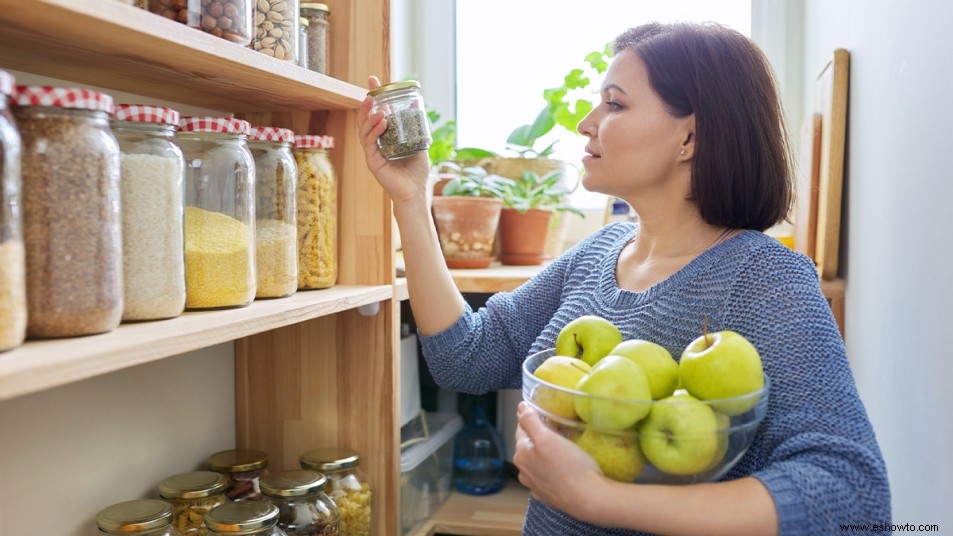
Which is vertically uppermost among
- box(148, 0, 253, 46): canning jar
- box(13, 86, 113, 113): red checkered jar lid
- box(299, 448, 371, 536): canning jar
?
box(148, 0, 253, 46): canning jar

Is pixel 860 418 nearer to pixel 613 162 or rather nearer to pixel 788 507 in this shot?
pixel 788 507

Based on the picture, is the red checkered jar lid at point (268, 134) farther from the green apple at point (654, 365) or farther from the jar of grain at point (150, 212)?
the green apple at point (654, 365)

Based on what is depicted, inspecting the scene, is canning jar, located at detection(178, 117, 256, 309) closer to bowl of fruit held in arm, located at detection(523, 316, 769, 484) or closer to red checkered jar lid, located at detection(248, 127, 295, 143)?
red checkered jar lid, located at detection(248, 127, 295, 143)

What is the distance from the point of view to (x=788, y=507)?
0.75 meters

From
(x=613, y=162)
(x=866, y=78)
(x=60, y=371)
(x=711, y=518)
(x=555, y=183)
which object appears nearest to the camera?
(x=60, y=371)

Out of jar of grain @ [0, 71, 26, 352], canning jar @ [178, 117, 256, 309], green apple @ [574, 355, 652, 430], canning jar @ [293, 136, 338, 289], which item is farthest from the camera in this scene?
canning jar @ [293, 136, 338, 289]

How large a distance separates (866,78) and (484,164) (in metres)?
0.92

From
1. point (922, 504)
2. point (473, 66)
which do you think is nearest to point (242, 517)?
point (922, 504)

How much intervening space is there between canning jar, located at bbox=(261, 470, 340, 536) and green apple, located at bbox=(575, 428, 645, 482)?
0.46 metres

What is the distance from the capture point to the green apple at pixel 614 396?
686 mm

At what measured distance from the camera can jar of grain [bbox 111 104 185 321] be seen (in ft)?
2.38

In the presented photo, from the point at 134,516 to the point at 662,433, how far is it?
0.59 meters

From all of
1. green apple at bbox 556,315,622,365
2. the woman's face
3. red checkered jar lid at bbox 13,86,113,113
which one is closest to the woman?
the woman's face

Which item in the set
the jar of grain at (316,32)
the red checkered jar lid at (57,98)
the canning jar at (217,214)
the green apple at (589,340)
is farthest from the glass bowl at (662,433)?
the jar of grain at (316,32)
